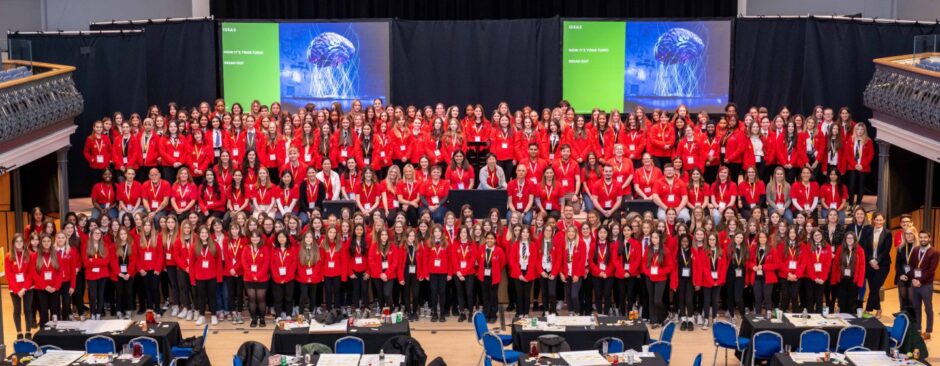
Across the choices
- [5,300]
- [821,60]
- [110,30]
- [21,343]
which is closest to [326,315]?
[21,343]

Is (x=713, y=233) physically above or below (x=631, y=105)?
below

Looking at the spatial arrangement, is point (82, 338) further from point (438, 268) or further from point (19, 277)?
point (438, 268)

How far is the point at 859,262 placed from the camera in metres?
15.1

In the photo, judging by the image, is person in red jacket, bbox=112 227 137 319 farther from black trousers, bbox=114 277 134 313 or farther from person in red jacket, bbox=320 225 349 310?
person in red jacket, bbox=320 225 349 310

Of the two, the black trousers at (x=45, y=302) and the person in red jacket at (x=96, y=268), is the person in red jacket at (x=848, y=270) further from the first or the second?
the black trousers at (x=45, y=302)

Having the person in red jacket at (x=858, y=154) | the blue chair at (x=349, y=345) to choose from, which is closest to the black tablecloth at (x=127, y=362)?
the blue chair at (x=349, y=345)

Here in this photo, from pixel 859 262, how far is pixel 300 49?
393 inches

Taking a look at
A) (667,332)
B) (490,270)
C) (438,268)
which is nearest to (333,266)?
(438,268)

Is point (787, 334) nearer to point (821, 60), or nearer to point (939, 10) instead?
point (821, 60)

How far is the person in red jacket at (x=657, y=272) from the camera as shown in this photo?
49.6 feet

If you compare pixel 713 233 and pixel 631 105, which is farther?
pixel 631 105

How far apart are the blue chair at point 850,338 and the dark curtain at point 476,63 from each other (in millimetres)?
7986

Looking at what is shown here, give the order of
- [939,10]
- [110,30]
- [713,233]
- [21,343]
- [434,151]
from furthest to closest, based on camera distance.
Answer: [939,10] → [110,30] → [434,151] → [713,233] → [21,343]

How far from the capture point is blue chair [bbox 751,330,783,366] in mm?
12828
